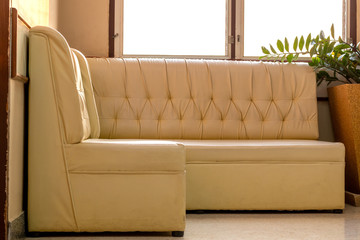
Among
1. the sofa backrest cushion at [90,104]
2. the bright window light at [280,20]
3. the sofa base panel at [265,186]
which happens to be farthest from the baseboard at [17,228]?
the bright window light at [280,20]

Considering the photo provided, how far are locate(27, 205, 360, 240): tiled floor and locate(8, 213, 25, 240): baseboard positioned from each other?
104 mm

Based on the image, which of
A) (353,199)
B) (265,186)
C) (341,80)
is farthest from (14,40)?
(341,80)

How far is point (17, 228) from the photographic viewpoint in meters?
1.89

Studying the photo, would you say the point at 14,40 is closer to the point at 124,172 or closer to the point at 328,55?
the point at 124,172

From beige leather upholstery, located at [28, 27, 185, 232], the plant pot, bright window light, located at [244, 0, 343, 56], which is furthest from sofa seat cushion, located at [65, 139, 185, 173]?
bright window light, located at [244, 0, 343, 56]

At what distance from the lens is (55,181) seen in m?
2.02

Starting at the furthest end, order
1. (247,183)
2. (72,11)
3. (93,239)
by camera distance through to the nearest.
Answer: (72,11)
(247,183)
(93,239)

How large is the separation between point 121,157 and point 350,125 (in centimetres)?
169

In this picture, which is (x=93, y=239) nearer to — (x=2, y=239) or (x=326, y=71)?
(x=2, y=239)

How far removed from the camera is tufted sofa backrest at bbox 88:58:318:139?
9.89 ft

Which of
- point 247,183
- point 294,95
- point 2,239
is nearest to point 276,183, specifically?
point 247,183

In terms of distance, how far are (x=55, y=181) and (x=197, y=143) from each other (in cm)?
93

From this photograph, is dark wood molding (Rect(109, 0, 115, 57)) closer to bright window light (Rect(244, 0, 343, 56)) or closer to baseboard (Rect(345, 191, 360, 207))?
bright window light (Rect(244, 0, 343, 56))

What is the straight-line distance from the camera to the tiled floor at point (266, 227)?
207cm
